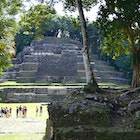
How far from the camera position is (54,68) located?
42.1 metres

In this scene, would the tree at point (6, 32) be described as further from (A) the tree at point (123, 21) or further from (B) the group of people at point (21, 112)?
(B) the group of people at point (21, 112)

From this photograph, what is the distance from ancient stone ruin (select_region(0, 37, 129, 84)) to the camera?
1537 inches

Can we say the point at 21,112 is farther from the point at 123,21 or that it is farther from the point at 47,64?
the point at 47,64

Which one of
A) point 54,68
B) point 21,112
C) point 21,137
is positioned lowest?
point 21,112

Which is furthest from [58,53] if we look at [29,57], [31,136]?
[31,136]

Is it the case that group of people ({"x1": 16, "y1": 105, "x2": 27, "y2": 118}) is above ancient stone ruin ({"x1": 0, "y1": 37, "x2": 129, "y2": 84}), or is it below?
below

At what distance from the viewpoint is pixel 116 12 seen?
34.9 ft

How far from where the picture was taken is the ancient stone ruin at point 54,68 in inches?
1537

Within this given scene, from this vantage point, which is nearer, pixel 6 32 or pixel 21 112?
pixel 6 32

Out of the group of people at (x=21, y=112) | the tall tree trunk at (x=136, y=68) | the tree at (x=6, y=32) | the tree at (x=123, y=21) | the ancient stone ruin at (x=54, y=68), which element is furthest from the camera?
the ancient stone ruin at (x=54, y=68)

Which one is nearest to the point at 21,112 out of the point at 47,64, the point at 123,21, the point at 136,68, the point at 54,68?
the point at 136,68

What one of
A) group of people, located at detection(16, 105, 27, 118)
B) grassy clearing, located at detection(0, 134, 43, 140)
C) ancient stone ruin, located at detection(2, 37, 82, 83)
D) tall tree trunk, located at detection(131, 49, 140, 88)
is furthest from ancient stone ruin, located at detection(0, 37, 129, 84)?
tall tree trunk, located at detection(131, 49, 140, 88)

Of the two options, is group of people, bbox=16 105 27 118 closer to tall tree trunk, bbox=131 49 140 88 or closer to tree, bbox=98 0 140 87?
tree, bbox=98 0 140 87

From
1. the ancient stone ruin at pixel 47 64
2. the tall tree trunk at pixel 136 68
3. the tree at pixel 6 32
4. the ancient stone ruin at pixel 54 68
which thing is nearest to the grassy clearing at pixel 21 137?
the tree at pixel 6 32
